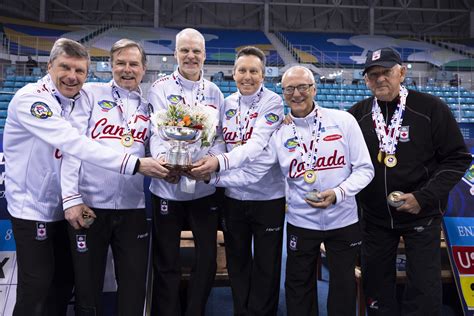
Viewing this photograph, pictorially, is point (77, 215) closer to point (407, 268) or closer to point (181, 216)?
point (181, 216)

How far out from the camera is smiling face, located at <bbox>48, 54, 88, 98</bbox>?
6.28ft

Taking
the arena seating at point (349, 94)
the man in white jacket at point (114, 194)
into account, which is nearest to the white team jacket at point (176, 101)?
the man in white jacket at point (114, 194)

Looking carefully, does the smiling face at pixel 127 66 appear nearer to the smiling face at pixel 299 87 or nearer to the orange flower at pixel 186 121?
the orange flower at pixel 186 121

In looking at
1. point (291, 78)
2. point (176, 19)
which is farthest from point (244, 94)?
point (176, 19)

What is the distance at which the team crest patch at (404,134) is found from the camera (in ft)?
7.27

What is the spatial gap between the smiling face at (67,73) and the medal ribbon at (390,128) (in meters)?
1.71

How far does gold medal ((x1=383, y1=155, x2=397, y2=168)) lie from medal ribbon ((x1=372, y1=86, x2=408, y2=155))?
3 centimetres

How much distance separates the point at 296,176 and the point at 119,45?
47.9 inches

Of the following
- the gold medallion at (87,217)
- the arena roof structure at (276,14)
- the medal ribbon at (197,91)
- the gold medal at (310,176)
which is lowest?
the gold medallion at (87,217)

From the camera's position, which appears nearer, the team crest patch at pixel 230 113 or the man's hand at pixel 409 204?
the man's hand at pixel 409 204

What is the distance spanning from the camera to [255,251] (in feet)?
7.58

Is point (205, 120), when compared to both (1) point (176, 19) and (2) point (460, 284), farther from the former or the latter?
(1) point (176, 19)

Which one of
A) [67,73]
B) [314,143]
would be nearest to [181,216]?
[314,143]

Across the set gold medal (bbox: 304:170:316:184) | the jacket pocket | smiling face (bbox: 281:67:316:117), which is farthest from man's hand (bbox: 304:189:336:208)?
the jacket pocket
